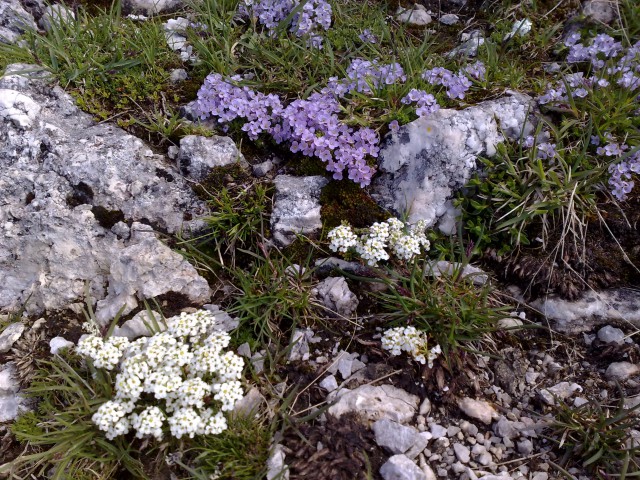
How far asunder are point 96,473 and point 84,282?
1.44 metres

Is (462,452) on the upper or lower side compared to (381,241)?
lower

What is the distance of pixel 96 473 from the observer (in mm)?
3303

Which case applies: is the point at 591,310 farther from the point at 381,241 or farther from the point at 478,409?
the point at 381,241

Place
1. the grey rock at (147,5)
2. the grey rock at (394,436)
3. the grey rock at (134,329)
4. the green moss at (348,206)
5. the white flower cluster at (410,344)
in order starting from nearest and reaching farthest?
the grey rock at (394,436)
the white flower cluster at (410,344)
the grey rock at (134,329)
the green moss at (348,206)
the grey rock at (147,5)

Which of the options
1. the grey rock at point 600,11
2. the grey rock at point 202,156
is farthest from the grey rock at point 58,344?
the grey rock at point 600,11

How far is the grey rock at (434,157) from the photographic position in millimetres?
4371

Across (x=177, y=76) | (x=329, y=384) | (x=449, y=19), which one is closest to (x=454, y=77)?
(x=449, y=19)

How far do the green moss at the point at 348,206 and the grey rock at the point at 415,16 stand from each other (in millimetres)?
2135

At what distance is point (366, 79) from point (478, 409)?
276 cm

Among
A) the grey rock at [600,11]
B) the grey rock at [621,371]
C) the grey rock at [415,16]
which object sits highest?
the grey rock at [600,11]

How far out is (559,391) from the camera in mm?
3656

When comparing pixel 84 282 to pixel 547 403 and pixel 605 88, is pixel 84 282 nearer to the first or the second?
pixel 547 403

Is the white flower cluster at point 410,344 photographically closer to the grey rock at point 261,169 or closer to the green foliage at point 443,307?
the green foliage at point 443,307

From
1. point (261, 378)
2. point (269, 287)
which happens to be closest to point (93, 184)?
point (269, 287)
